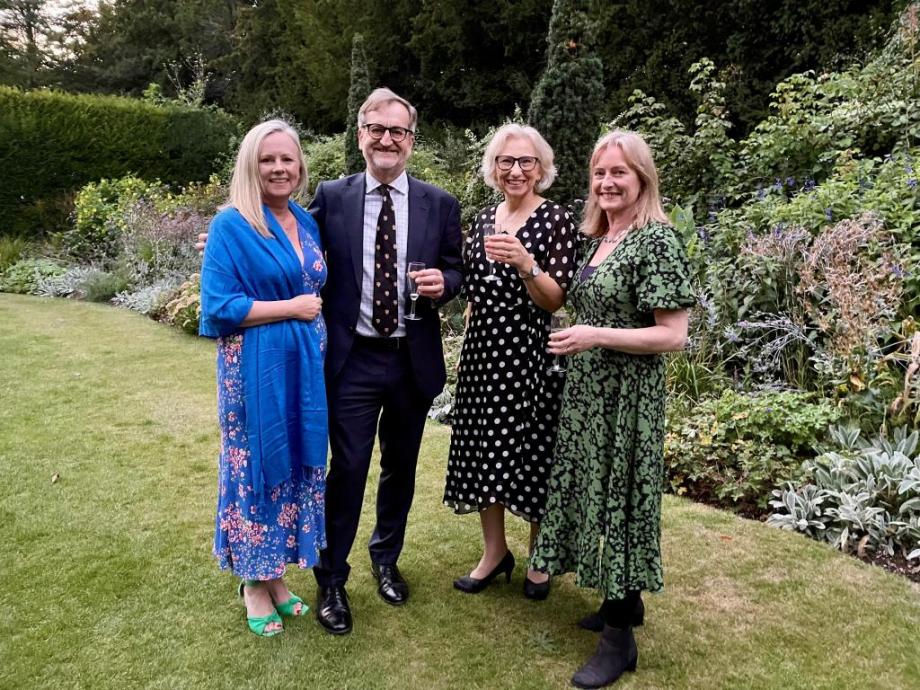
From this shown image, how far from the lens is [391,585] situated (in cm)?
283

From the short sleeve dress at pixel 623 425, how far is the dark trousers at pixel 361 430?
0.68 m

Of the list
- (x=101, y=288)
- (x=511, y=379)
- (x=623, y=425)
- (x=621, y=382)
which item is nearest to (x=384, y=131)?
(x=511, y=379)

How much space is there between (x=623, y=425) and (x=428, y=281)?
80cm

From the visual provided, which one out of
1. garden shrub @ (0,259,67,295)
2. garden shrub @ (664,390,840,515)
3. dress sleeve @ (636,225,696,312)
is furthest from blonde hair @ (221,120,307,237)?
garden shrub @ (0,259,67,295)

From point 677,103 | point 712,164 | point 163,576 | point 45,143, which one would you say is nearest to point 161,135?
point 45,143

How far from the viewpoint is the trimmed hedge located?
41.5 ft

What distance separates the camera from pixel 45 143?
508 inches

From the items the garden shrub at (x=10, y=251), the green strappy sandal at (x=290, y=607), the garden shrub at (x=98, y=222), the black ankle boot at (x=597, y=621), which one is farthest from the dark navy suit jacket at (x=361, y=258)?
the garden shrub at (x=10, y=251)

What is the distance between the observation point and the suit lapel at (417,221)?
99.2 inches

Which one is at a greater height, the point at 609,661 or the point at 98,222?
the point at 98,222

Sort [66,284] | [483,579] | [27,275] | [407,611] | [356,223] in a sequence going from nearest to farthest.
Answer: [356,223], [407,611], [483,579], [66,284], [27,275]

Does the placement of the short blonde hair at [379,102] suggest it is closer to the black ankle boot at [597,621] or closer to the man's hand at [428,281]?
the man's hand at [428,281]

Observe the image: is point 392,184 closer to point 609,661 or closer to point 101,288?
point 609,661

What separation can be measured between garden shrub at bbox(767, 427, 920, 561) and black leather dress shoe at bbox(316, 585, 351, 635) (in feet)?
7.04
